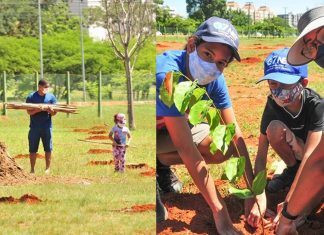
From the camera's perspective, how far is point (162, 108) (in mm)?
2670

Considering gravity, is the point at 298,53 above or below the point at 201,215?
above

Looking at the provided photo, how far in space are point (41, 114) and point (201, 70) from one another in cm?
426

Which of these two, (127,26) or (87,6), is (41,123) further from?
(87,6)

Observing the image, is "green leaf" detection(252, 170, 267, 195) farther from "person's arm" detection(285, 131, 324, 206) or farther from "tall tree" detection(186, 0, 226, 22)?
"tall tree" detection(186, 0, 226, 22)

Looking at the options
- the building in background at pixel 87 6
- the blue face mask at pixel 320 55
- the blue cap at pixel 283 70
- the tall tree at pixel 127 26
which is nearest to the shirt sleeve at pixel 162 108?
the blue cap at pixel 283 70

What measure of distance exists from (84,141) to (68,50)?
214 centimetres

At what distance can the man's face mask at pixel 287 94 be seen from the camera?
8.43 feet

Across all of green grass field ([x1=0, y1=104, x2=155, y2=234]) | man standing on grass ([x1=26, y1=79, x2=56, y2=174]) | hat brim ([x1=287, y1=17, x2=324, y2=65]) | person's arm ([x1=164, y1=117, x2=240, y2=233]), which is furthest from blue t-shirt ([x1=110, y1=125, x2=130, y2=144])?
hat brim ([x1=287, y1=17, x2=324, y2=65])

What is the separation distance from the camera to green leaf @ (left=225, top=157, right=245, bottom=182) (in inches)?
102

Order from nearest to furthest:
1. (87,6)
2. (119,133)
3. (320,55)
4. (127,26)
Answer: (320,55) → (127,26) → (119,133) → (87,6)

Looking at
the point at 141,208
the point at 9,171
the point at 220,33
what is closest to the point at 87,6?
the point at 9,171

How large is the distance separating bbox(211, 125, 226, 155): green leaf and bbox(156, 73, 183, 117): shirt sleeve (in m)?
0.18

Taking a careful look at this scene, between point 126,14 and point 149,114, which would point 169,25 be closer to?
point 126,14

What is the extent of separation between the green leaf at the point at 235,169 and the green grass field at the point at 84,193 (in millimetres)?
3036
